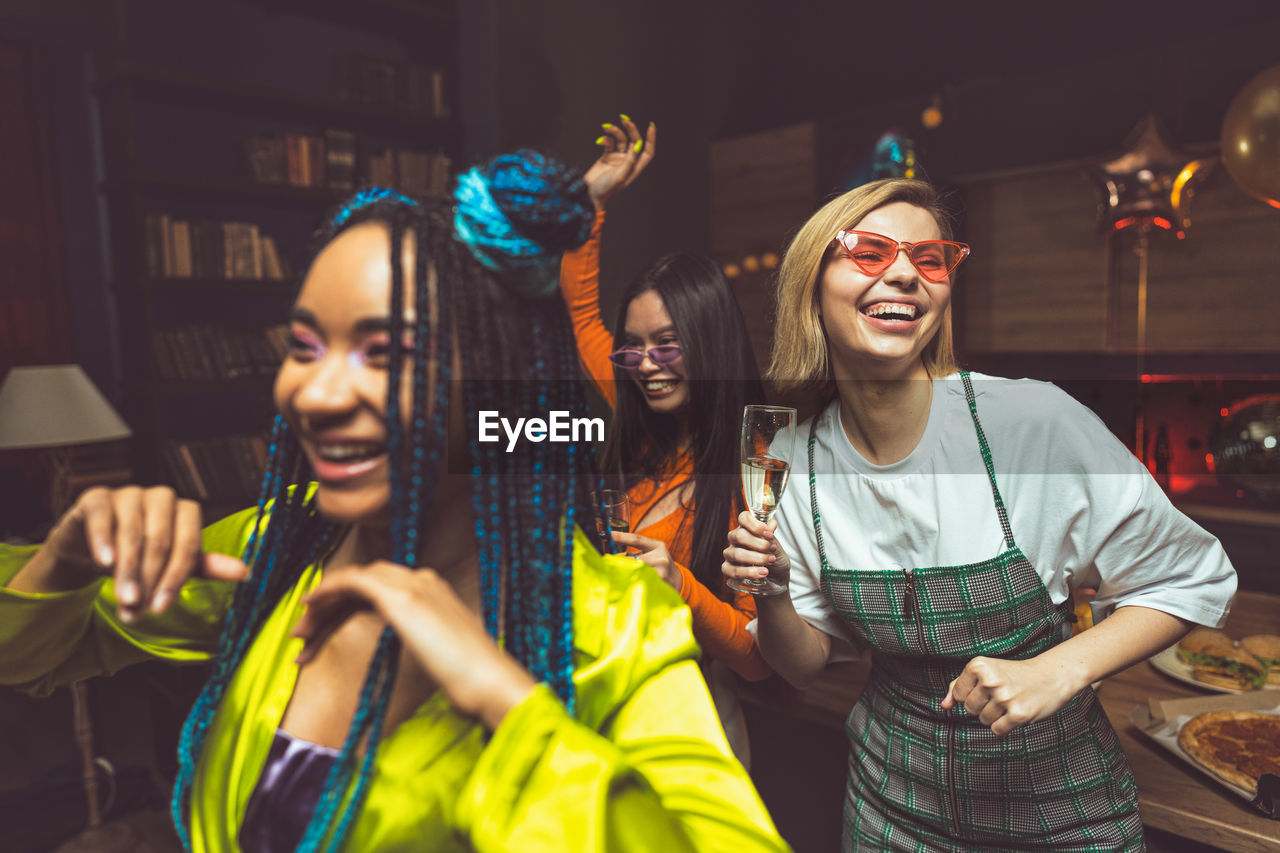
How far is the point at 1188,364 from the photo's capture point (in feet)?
9.80

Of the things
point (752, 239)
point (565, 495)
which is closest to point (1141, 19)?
point (752, 239)

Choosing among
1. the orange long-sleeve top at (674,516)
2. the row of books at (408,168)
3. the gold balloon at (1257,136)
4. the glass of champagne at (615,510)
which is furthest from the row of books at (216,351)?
the gold balloon at (1257,136)

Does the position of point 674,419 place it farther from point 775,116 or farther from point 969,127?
point 775,116

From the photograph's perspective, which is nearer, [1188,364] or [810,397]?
[810,397]

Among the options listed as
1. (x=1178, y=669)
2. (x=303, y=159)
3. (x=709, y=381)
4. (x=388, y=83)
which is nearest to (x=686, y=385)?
(x=709, y=381)

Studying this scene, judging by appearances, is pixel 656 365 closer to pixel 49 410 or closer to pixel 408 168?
pixel 49 410

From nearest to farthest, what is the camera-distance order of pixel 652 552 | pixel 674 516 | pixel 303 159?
pixel 652 552, pixel 674 516, pixel 303 159

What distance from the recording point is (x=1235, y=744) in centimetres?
112

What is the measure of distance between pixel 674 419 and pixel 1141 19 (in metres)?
2.98

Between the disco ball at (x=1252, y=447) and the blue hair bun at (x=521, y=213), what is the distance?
2.77 metres

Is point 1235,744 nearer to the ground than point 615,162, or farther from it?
nearer to the ground

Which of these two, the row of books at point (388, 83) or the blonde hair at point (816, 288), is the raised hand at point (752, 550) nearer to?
the blonde hair at point (816, 288)

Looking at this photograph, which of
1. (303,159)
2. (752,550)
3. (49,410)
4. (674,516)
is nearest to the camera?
(752,550)

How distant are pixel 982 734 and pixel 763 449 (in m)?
0.50
